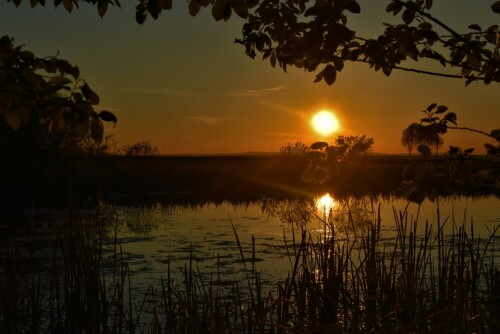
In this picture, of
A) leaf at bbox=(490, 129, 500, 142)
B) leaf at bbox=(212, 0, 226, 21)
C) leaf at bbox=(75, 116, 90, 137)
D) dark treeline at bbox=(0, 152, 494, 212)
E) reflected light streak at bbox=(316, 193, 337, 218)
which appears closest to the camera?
leaf at bbox=(75, 116, 90, 137)

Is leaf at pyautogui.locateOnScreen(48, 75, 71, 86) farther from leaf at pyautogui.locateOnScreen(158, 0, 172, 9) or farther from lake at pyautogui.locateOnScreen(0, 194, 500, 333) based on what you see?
lake at pyautogui.locateOnScreen(0, 194, 500, 333)

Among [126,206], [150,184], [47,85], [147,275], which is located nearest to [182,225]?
[126,206]

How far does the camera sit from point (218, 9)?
2.35m

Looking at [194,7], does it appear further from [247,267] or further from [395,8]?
[247,267]

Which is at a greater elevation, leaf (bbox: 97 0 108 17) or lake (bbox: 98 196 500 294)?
leaf (bbox: 97 0 108 17)

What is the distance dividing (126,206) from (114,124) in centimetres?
1435

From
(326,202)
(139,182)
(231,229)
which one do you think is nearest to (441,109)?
(231,229)

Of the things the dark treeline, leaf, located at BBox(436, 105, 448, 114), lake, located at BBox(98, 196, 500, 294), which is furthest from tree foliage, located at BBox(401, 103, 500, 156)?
the dark treeline

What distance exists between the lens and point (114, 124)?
2123mm

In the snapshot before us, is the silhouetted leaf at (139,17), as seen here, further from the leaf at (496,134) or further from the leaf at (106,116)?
the leaf at (496,134)

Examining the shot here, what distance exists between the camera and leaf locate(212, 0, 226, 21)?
234 cm

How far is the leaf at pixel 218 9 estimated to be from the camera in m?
2.34

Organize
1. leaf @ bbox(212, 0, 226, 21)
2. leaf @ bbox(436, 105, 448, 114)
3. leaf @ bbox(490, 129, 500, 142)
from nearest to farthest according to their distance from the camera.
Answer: leaf @ bbox(212, 0, 226, 21), leaf @ bbox(490, 129, 500, 142), leaf @ bbox(436, 105, 448, 114)

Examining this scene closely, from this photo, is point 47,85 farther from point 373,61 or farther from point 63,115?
point 373,61
